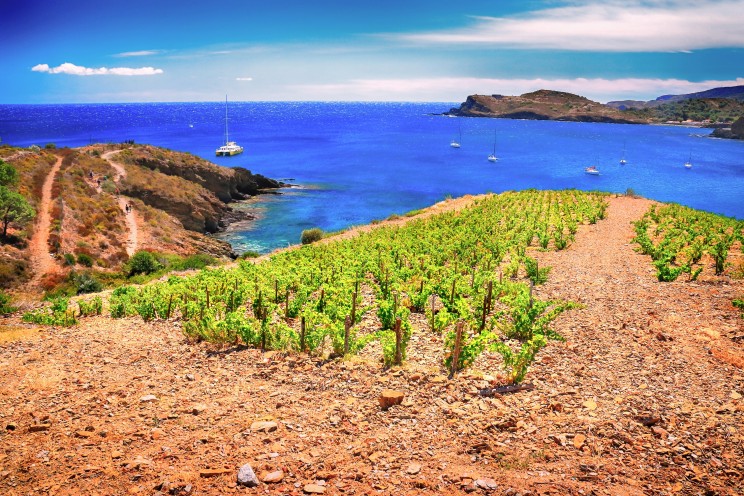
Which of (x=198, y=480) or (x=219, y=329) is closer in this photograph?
(x=198, y=480)

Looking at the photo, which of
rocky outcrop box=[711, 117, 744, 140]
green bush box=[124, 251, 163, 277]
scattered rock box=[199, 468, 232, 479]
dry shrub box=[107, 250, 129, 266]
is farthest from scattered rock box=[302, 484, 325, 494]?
rocky outcrop box=[711, 117, 744, 140]

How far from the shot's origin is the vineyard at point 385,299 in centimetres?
1117

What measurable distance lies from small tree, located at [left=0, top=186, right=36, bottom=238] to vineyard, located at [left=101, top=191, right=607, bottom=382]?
24.1 m

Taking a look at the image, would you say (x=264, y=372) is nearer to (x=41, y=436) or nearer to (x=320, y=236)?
(x=41, y=436)

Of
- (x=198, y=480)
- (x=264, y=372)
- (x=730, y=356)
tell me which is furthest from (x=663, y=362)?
(x=198, y=480)

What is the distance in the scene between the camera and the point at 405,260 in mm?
22469

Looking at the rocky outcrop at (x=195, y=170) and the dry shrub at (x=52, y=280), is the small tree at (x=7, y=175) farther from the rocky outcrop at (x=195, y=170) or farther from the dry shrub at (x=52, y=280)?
the rocky outcrop at (x=195, y=170)

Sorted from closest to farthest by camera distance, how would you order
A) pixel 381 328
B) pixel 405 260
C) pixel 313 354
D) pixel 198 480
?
1. pixel 198 480
2. pixel 313 354
3. pixel 381 328
4. pixel 405 260

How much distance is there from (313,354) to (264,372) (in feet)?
3.96

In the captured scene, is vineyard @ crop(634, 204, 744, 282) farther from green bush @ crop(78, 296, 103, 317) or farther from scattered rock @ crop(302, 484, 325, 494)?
green bush @ crop(78, 296, 103, 317)

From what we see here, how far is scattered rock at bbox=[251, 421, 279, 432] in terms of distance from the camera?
807 centimetres

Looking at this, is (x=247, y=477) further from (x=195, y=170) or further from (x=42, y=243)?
(x=195, y=170)

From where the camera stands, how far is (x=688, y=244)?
22.4 meters

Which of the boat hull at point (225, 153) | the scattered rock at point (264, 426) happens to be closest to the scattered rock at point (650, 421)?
the scattered rock at point (264, 426)
